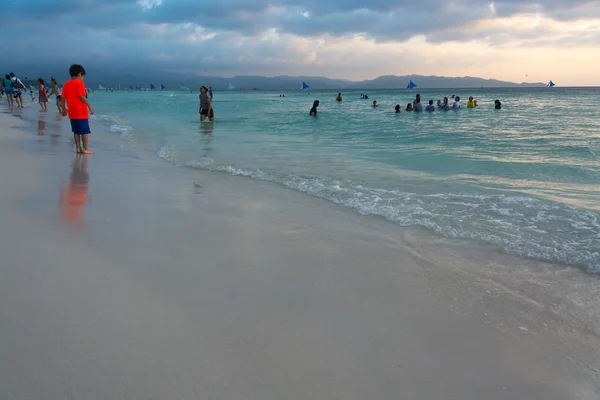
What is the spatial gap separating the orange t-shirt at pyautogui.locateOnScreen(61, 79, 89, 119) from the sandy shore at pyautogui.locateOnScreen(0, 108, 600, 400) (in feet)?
14.3

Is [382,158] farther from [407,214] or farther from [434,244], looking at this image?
[434,244]

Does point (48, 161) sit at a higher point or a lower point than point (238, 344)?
higher

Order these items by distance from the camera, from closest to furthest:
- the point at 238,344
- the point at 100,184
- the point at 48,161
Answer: the point at 238,344 < the point at 100,184 < the point at 48,161

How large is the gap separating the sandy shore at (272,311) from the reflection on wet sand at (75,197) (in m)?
0.05

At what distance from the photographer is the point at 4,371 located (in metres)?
1.93

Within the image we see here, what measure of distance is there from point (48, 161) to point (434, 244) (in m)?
6.58

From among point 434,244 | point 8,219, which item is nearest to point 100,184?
point 8,219

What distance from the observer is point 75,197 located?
5066 millimetres

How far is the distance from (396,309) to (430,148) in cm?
905

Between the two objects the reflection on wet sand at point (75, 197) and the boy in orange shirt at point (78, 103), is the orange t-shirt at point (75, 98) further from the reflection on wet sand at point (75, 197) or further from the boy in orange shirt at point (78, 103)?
the reflection on wet sand at point (75, 197)

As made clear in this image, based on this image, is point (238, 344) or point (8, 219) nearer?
point (238, 344)

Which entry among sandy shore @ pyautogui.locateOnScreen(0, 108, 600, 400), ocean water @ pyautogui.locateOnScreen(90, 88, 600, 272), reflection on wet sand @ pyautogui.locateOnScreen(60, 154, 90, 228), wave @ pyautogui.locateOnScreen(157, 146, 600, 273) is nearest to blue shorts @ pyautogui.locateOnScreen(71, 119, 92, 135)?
ocean water @ pyautogui.locateOnScreen(90, 88, 600, 272)

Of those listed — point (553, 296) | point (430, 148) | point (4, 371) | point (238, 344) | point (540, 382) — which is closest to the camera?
point (4, 371)

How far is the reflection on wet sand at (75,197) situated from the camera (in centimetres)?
421
